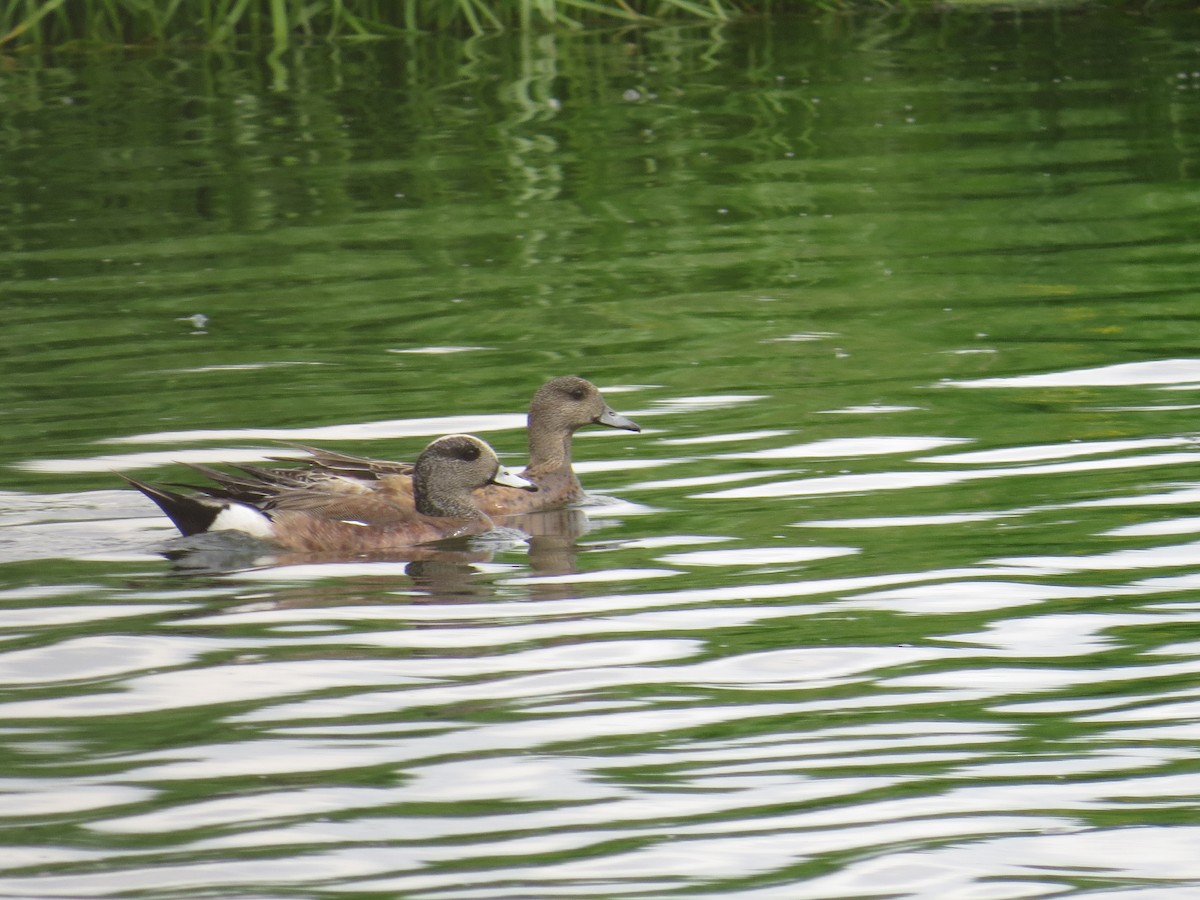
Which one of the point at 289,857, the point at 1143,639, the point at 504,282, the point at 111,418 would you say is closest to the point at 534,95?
the point at 504,282

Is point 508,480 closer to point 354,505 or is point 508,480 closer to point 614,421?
point 354,505

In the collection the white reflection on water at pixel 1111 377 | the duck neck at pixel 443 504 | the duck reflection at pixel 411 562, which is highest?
the white reflection on water at pixel 1111 377

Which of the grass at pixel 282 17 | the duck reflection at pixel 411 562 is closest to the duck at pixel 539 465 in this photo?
the duck reflection at pixel 411 562

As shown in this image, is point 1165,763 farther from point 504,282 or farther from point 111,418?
point 504,282

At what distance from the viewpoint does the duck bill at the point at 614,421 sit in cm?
895

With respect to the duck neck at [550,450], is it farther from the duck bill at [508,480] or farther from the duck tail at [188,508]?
the duck tail at [188,508]

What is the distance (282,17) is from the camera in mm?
20969

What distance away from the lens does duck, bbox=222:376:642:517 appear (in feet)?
26.8

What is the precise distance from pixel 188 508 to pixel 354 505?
0.57 metres

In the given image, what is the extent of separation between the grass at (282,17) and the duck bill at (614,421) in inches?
459

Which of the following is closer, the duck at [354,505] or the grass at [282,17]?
the duck at [354,505]

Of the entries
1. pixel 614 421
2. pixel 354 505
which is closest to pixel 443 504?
pixel 354 505

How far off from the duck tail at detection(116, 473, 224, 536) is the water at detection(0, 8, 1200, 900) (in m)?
0.12

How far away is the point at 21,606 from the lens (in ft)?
22.3
